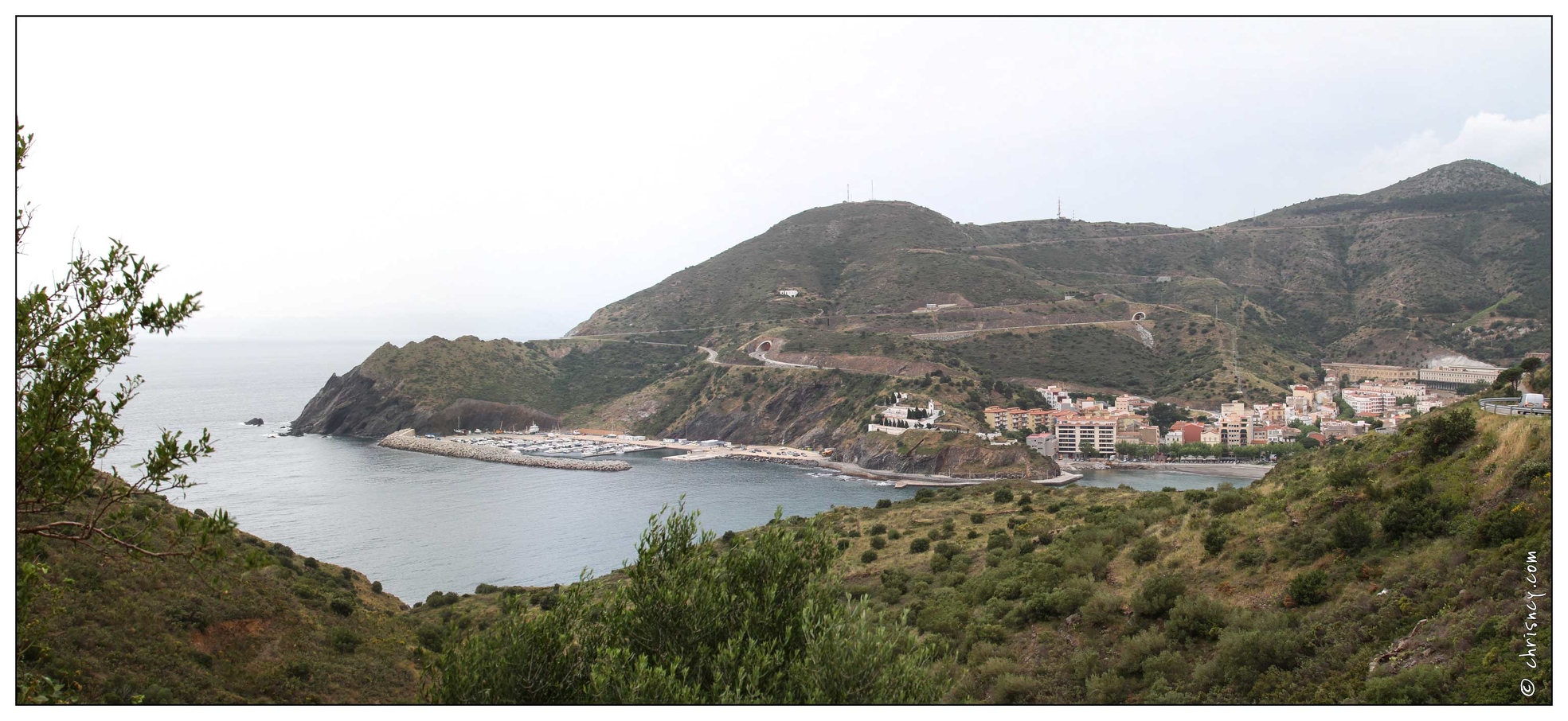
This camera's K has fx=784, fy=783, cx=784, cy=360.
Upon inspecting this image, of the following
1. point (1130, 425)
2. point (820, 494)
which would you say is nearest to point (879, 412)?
point (820, 494)

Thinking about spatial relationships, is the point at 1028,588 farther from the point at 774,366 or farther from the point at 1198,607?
the point at 774,366

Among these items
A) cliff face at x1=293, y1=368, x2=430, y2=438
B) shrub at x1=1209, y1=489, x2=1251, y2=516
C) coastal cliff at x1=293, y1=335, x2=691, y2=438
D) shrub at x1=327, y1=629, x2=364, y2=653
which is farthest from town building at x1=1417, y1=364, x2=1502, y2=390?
cliff face at x1=293, y1=368, x2=430, y2=438

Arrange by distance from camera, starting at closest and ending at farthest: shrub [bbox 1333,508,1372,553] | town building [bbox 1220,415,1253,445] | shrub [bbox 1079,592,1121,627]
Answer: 1. shrub [bbox 1333,508,1372,553]
2. shrub [bbox 1079,592,1121,627]
3. town building [bbox 1220,415,1253,445]

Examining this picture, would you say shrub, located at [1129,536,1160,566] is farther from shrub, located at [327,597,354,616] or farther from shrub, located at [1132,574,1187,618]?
shrub, located at [327,597,354,616]

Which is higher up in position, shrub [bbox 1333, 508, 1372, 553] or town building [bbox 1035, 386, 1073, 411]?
town building [bbox 1035, 386, 1073, 411]

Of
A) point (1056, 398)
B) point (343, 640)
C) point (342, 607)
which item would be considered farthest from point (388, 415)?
point (343, 640)

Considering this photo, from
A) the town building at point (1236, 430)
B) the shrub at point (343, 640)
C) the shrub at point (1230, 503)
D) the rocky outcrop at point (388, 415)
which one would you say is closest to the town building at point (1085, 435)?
the town building at point (1236, 430)

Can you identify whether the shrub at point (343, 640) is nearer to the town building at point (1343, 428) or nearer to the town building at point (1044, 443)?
Answer: the town building at point (1044, 443)
